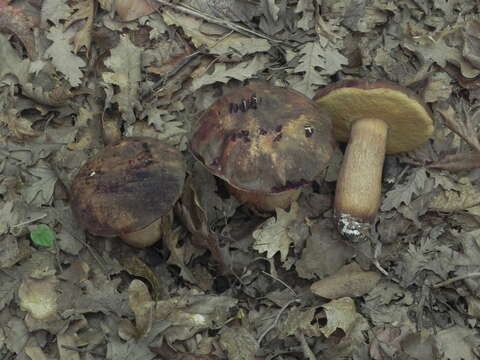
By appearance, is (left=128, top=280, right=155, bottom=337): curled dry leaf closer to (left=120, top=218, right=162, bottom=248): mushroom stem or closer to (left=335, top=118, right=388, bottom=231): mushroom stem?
(left=120, top=218, right=162, bottom=248): mushroom stem

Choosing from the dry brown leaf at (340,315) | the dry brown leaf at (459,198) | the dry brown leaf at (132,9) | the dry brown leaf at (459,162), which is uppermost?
the dry brown leaf at (132,9)

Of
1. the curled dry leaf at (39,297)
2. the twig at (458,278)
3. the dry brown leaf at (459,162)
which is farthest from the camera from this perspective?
the dry brown leaf at (459,162)

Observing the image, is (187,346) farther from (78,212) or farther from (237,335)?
(78,212)

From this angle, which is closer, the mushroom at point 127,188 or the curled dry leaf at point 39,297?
the mushroom at point 127,188

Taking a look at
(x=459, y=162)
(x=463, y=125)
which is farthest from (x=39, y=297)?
(x=463, y=125)

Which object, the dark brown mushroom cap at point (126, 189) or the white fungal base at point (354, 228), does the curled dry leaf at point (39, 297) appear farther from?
the white fungal base at point (354, 228)

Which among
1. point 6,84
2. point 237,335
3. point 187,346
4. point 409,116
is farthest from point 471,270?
point 6,84

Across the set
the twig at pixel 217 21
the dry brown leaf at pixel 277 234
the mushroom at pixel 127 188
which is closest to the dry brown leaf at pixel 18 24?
the twig at pixel 217 21

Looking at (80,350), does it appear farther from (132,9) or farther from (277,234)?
(132,9)
